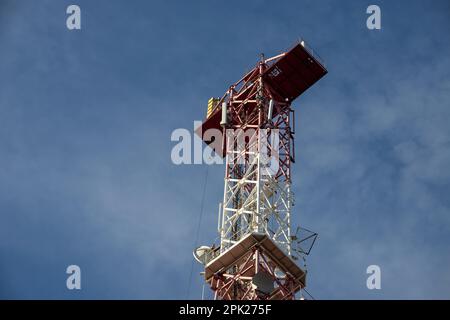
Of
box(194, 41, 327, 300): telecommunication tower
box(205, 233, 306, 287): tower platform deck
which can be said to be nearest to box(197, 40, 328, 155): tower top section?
box(194, 41, 327, 300): telecommunication tower

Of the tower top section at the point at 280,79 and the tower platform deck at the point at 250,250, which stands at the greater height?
the tower top section at the point at 280,79

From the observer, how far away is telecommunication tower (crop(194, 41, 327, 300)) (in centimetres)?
6344

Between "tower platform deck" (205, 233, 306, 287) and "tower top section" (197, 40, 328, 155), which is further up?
"tower top section" (197, 40, 328, 155)

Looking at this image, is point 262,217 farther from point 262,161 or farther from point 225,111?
point 225,111

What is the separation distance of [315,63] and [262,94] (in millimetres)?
5768

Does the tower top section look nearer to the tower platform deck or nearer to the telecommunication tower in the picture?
the telecommunication tower

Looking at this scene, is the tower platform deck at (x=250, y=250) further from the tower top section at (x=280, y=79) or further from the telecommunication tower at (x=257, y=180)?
the tower top section at (x=280, y=79)

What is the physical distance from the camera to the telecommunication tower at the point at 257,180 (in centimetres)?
6344

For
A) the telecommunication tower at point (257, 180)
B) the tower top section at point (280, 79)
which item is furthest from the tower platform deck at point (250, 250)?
the tower top section at point (280, 79)

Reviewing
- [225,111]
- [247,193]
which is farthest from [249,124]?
[247,193]

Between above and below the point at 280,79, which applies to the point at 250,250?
below

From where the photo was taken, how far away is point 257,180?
224 feet
